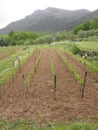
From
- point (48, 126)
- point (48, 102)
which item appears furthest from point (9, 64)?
point (48, 126)

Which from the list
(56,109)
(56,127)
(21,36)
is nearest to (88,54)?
(56,109)

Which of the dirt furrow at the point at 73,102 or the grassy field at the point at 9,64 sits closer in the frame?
the dirt furrow at the point at 73,102

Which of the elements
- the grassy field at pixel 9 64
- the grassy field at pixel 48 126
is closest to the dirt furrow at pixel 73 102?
the grassy field at pixel 48 126

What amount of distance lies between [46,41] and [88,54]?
81.7m

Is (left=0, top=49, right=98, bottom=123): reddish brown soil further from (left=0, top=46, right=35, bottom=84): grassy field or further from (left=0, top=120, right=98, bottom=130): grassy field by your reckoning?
(left=0, top=46, right=35, bottom=84): grassy field

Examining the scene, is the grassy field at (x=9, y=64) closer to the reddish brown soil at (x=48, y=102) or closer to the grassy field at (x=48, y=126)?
the reddish brown soil at (x=48, y=102)

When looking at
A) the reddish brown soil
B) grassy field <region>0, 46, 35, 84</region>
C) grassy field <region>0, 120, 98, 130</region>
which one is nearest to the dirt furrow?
the reddish brown soil

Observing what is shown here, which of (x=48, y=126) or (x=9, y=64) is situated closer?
(x=48, y=126)

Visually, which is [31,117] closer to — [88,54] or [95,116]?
[95,116]

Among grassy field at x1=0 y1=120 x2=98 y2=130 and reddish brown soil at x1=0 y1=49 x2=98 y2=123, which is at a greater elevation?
reddish brown soil at x1=0 y1=49 x2=98 y2=123

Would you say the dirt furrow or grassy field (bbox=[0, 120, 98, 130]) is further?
the dirt furrow

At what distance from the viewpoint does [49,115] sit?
12.6 m

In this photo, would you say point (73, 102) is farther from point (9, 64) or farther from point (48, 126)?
point (9, 64)

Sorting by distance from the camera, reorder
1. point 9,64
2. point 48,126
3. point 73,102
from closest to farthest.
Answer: point 48,126 → point 73,102 → point 9,64
